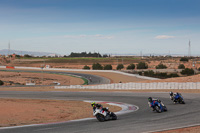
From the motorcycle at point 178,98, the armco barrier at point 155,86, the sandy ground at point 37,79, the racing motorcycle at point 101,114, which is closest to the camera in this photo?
the racing motorcycle at point 101,114

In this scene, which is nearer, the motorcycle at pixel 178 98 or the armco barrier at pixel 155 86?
the motorcycle at pixel 178 98

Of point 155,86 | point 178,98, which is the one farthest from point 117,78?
point 178,98

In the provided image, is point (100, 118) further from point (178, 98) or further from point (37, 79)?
point (37, 79)

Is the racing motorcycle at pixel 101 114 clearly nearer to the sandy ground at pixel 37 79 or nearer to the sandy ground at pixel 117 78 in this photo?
the sandy ground at pixel 117 78

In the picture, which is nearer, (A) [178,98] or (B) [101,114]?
(B) [101,114]

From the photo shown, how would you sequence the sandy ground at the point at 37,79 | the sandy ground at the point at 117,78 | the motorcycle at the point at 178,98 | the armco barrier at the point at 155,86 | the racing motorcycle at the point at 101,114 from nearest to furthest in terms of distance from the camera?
the racing motorcycle at the point at 101,114
the motorcycle at the point at 178,98
the armco barrier at the point at 155,86
the sandy ground at the point at 117,78
the sandy ground at the point at 37,79

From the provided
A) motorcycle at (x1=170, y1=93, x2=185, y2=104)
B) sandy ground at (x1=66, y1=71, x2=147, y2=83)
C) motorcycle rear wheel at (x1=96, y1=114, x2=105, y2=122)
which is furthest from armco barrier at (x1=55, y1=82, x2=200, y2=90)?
motorcycle rear wheel at (x1=96, y1=114, x2=105, y2=122)

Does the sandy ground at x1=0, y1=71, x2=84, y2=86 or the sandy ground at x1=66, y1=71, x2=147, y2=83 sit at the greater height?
the sandy ground at x1=66, y1=71, x2=147, y2=83

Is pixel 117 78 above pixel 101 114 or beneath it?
beneath

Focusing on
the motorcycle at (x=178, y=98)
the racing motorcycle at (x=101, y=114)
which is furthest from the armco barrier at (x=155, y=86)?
the racing motorcycle at (x=101, y=114)

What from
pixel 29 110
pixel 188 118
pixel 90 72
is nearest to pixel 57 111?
pixel 29 110

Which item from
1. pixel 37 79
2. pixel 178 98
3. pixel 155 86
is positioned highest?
pixel 178 98

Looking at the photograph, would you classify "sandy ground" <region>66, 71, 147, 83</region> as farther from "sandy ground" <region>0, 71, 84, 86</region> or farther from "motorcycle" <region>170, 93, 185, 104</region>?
"motorcycle" <region>170, 93, 185, 104</region>

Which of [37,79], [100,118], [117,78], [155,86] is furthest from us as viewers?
[37,79]
